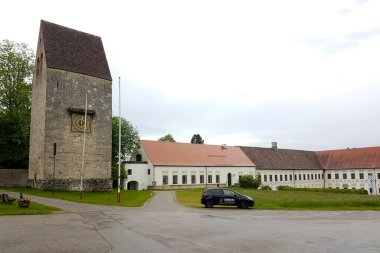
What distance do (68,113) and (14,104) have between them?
1612 centimetres

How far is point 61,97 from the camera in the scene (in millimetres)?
40625

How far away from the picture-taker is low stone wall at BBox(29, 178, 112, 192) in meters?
38.2

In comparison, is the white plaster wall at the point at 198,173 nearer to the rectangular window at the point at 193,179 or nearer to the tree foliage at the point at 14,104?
the rectangular window at the point at 193,179

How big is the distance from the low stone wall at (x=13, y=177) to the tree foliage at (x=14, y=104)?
2.85m

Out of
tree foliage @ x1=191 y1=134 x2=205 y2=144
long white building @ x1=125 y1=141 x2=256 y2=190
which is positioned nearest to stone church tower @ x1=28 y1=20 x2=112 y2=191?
long white building @ x1=125 y1=141 x2=256 y2=190

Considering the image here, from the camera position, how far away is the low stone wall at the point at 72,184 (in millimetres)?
38156

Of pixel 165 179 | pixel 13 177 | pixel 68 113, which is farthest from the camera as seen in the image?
pixel 165 179

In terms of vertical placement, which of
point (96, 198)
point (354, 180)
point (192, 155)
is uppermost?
point (192, 155)

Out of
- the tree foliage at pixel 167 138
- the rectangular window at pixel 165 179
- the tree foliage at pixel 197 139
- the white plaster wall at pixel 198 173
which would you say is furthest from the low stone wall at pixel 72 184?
the tree foliage at pixel 197 139

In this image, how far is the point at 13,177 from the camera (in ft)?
151

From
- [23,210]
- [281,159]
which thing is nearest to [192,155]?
[281,159]

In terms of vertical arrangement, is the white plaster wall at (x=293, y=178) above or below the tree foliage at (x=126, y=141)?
below

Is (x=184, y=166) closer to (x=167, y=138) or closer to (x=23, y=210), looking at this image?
(x=167, y=138)

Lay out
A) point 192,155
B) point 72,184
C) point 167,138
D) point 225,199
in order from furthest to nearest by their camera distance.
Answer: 1. point 167,138
2. point 192,155
3. point 72,184
4. point 225,199
